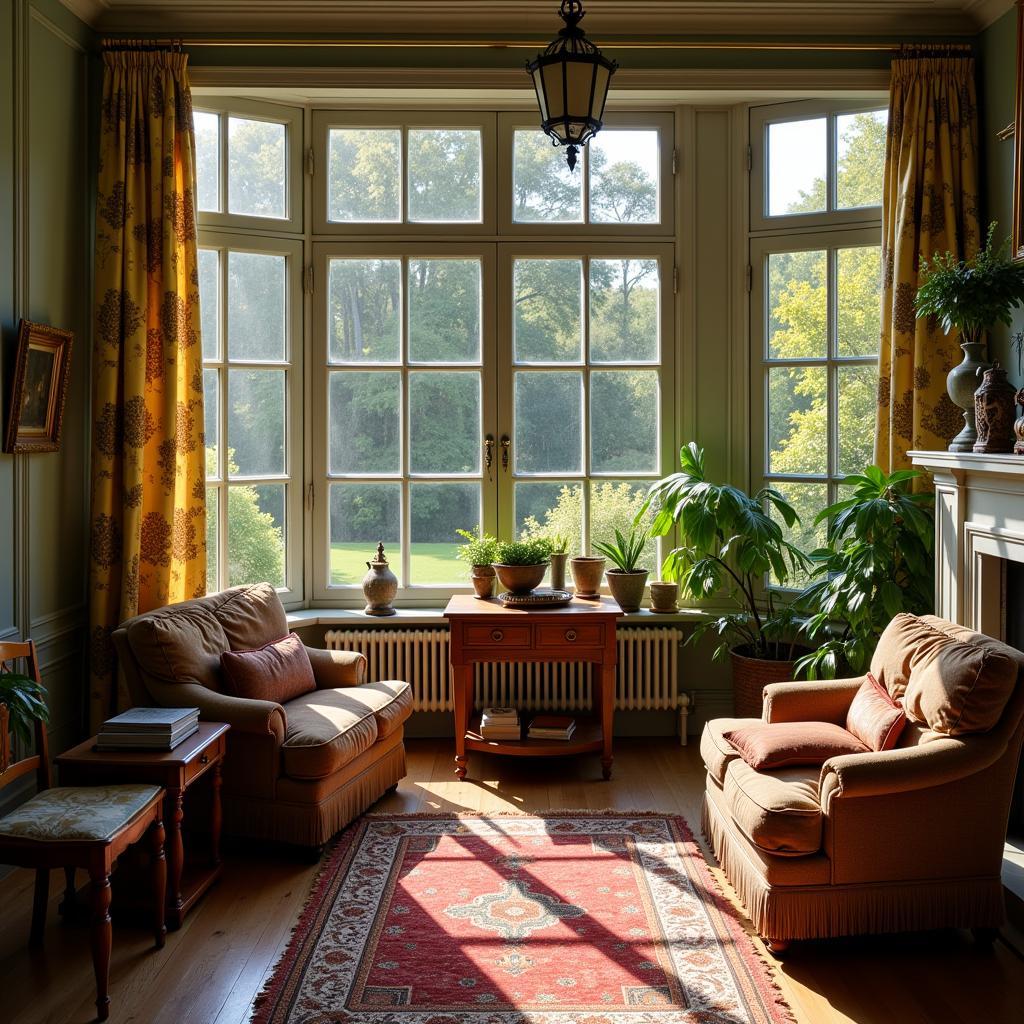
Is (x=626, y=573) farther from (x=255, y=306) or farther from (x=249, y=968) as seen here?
(x=249, y=968)

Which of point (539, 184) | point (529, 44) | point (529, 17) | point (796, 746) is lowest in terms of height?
point (796, 746)

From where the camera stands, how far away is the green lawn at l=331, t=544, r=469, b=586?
5262mm

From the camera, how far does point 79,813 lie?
9.26ft

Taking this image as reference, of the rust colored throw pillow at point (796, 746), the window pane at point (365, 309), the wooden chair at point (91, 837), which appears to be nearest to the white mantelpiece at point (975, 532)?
the rust colored throw pillow at point (796, 746)

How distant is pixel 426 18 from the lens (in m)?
4.62

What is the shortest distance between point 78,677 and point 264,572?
1.01 meters

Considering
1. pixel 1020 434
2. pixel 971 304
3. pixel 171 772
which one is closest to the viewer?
pixel 171 772

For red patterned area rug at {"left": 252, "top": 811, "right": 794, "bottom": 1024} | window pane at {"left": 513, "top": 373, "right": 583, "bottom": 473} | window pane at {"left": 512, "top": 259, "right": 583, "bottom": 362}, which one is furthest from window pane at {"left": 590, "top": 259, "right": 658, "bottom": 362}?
red patterned area rug at {"left": 252, "top": 811, "right": 794, "bottom": 1024}

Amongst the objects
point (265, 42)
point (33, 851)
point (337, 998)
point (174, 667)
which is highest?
point (265, 42)

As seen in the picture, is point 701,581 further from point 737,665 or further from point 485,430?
A: point 485,430

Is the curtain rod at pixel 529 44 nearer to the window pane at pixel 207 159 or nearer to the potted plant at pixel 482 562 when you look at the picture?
the window pane at pixel 207 159

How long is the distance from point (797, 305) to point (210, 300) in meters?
2.85

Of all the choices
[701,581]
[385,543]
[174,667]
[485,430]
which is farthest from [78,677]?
[701,581]

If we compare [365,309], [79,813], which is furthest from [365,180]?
[79,813]
